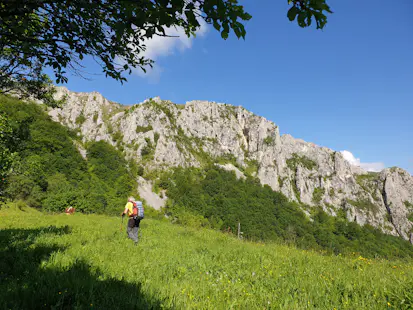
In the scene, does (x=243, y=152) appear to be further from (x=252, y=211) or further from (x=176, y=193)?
(x=176, y=193)

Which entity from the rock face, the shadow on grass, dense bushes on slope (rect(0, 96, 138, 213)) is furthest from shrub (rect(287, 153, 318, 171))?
the shadow on grass

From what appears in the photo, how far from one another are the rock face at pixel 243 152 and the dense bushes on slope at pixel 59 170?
27163mm

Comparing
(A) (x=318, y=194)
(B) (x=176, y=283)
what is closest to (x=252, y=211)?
(A) (x=318, y=194)

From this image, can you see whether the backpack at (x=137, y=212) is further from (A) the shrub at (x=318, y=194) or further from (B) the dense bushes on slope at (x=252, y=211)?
(A) the shrub at (x=318, y=194)

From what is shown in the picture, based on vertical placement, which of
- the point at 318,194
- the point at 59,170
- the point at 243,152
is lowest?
the point at 59,170

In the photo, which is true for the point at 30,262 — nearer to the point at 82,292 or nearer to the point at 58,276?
the point at 58,276

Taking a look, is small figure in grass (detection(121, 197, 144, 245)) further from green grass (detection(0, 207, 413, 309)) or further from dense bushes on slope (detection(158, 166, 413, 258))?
dense bushes on slope (detection(158, 166, 413, 258))

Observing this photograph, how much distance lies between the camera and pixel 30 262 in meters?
4.67

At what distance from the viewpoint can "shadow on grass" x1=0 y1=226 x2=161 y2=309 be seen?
2922 mm

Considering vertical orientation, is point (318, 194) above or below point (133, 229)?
above

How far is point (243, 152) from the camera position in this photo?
18625 centimetres

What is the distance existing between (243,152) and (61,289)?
186360 mm

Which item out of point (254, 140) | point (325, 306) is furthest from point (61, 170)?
point (254, 140)

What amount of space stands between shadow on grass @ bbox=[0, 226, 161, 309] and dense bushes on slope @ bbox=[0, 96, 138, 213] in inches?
210
